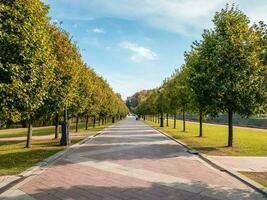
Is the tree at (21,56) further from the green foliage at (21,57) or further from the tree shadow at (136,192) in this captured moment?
the tree shadow at (136,192)

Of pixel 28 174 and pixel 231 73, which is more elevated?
pixel 231 73

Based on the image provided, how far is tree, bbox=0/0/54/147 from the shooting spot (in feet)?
37.3

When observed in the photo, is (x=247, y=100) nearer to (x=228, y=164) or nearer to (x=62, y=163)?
(x=228, y=164)

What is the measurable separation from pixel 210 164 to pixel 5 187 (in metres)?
7.70

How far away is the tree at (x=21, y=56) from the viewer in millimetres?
11375

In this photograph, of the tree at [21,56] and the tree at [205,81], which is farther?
the tree at [205,81]

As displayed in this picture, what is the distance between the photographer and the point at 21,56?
468 inches

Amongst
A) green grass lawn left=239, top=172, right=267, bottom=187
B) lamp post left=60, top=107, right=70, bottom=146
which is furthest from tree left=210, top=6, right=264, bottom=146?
lamp post left=60, top=107, right=70, bottom=146

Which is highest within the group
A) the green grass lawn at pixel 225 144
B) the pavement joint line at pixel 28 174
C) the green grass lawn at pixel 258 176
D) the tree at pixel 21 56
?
the tree at pixel 21 56

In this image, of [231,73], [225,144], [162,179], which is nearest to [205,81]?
[231,73]

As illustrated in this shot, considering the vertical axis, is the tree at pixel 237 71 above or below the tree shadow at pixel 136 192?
above

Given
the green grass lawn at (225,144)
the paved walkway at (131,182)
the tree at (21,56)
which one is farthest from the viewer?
the green grass lawn at (225,144)

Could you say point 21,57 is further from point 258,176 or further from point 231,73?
point 231,73

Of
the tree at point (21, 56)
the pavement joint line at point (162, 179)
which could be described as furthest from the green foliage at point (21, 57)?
the pavement joint line at point (162, 179)
